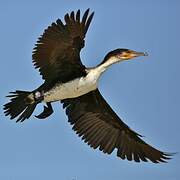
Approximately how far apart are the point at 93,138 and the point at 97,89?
3.48 feet

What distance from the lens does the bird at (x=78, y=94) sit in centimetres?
1493

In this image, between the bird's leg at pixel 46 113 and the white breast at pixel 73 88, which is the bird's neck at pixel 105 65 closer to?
the white breast at pixel 73 88

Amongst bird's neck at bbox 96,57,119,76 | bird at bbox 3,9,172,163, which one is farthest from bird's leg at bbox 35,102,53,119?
bird's neck at bbox 96,57,119,76

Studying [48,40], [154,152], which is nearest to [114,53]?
[48,40]

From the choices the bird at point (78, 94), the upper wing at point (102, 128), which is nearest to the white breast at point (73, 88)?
the bird at point (78, 94)

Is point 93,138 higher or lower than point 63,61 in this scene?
lower

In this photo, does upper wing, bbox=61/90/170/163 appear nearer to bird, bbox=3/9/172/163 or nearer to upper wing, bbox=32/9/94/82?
bird, bbox=3/9/172/163

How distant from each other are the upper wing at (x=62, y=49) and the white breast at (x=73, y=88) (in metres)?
0.19

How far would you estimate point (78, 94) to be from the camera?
1531 cm

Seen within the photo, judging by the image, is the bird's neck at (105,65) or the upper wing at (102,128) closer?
the bird's neck at (105,65)

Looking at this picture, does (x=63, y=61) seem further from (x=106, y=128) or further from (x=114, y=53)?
(x=106, y=128)

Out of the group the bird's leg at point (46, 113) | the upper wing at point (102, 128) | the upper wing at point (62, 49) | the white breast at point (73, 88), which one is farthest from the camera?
the upper wing at point (102, 128)

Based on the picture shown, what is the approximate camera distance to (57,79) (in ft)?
51.0

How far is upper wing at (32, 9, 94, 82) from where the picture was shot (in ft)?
48.2
